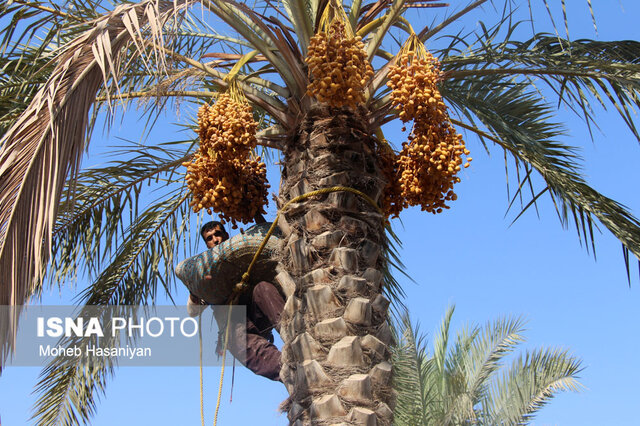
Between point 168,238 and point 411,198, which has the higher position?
point 168,238

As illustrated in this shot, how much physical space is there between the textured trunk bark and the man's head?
2.66ft

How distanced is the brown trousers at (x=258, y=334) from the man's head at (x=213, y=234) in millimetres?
502

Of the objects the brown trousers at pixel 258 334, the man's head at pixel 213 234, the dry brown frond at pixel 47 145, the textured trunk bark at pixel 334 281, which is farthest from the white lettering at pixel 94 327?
the dry brown frond at pixel 47 145

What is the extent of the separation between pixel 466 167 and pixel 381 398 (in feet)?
3.94

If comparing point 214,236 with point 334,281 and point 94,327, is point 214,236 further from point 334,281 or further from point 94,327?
point 94,327

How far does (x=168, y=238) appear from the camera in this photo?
6.05m

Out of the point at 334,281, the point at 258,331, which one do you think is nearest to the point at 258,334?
the point at 258,331

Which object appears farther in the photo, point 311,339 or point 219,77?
point 219,77

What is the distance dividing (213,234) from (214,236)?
0.05ft

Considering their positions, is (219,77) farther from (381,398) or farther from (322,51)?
(381,398)

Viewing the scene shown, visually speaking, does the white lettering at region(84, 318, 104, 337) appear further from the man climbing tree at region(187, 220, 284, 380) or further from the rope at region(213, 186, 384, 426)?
the rope at region(213, 186, 384, 426)

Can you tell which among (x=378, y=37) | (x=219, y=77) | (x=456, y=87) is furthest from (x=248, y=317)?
(x=456, y=87)

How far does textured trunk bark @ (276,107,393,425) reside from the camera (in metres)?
3.58

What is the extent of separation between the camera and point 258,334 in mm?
4625
